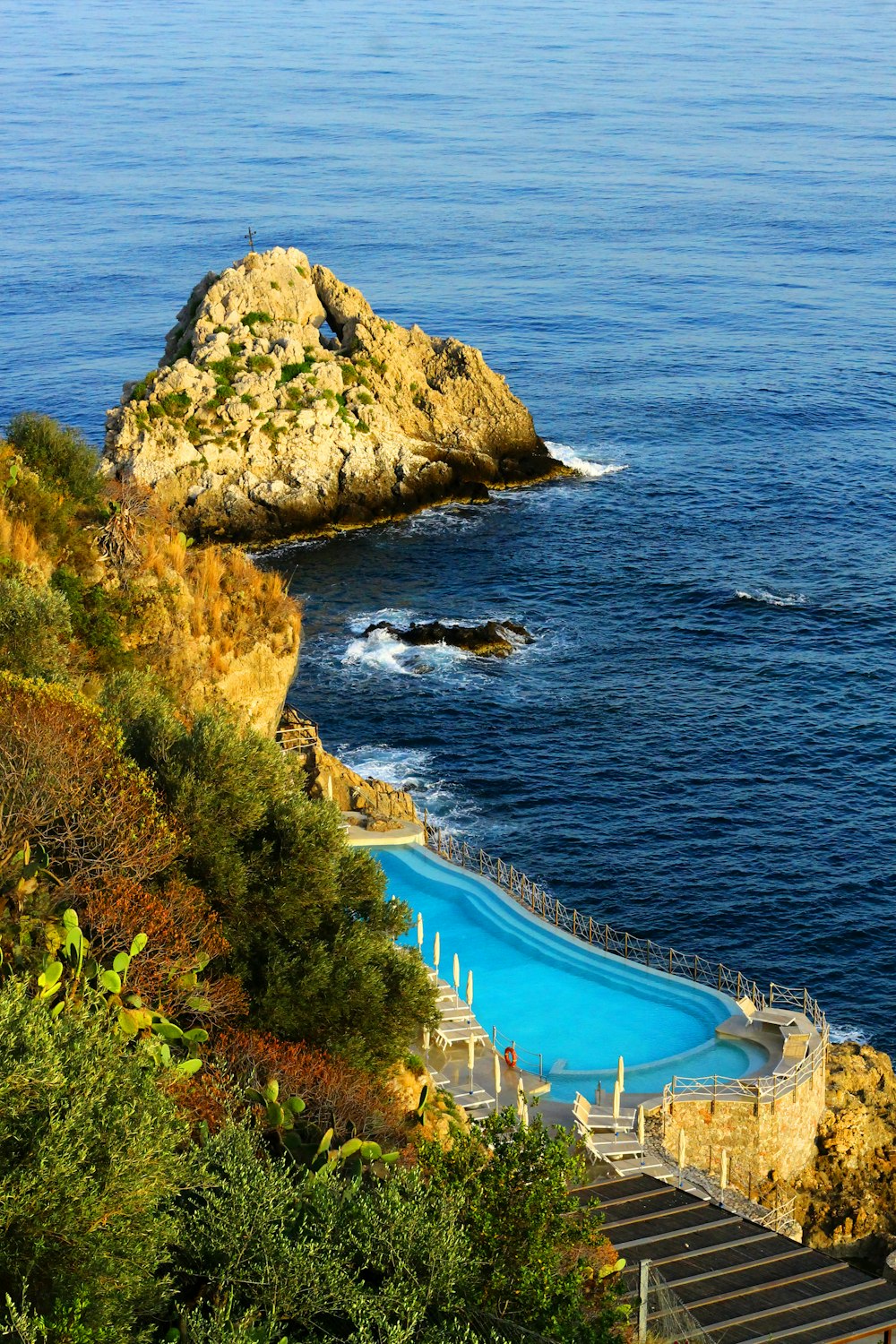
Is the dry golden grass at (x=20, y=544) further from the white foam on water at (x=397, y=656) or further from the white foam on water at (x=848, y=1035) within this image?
the white foam on water at (x=397, y=656)

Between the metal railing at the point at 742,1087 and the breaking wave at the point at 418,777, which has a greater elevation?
the metal railing at the point at 742,1087

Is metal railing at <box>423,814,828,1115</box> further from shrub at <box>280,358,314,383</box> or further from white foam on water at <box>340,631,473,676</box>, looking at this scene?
shrub at <box>280,358,314,383</box>

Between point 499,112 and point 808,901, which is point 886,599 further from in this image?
point 499,112

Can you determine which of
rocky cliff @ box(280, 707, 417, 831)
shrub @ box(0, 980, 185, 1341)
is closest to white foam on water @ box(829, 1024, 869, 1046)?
rocky cliff @ box(280, 707, 417, 831)

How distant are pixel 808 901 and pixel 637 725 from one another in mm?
12590

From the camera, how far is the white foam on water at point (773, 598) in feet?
221

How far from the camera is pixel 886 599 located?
67.6 metres

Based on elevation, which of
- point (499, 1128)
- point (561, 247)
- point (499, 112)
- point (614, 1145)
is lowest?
point (614, 1145)

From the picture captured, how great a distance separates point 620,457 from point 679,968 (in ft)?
152

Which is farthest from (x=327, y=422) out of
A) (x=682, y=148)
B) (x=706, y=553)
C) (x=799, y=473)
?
(x=682, y=148)

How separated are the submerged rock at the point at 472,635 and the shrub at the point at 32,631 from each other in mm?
33684

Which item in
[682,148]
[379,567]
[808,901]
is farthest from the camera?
[682,148]

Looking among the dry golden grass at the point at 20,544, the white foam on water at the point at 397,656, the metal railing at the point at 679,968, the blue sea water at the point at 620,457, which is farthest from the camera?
the white foam on water at the point at 397,656

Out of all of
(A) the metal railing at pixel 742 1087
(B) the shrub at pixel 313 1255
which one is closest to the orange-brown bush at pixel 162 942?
(B) the shrub at pixel 313 1255
